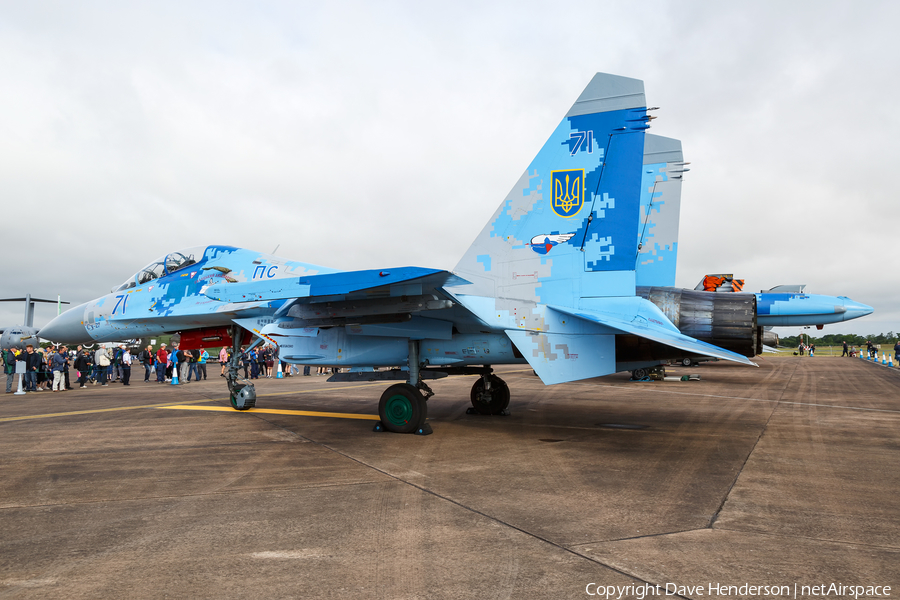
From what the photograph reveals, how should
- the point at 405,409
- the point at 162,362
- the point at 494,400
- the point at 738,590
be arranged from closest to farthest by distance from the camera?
the point at 738,590 → the point at 405,409 → the point at 494,400 → the point at 162,362

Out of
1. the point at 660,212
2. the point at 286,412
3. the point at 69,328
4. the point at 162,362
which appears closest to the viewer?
the point at 286,412

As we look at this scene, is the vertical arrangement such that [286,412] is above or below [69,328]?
below

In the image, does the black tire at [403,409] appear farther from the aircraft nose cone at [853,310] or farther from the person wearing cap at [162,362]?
the person wearing cap at [162,362]

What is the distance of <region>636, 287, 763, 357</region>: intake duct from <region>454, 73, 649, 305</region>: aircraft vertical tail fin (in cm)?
98

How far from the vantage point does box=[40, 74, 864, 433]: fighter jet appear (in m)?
6.84

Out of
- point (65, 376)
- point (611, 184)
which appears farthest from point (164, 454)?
point (65, 376)

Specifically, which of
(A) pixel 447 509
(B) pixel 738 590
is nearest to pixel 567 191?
(A) pixel 447 509

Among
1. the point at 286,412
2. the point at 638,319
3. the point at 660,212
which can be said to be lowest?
the point at 286,412

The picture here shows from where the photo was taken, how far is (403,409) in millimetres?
7746

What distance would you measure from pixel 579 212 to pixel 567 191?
0.35 metres

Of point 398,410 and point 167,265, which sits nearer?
point 398,410

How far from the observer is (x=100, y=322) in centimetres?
1055

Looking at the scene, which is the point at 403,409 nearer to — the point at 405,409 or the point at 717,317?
the point at 405,409

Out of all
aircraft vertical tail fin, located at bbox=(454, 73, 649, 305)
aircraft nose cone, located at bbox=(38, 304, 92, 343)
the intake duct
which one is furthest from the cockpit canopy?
the intake duct
